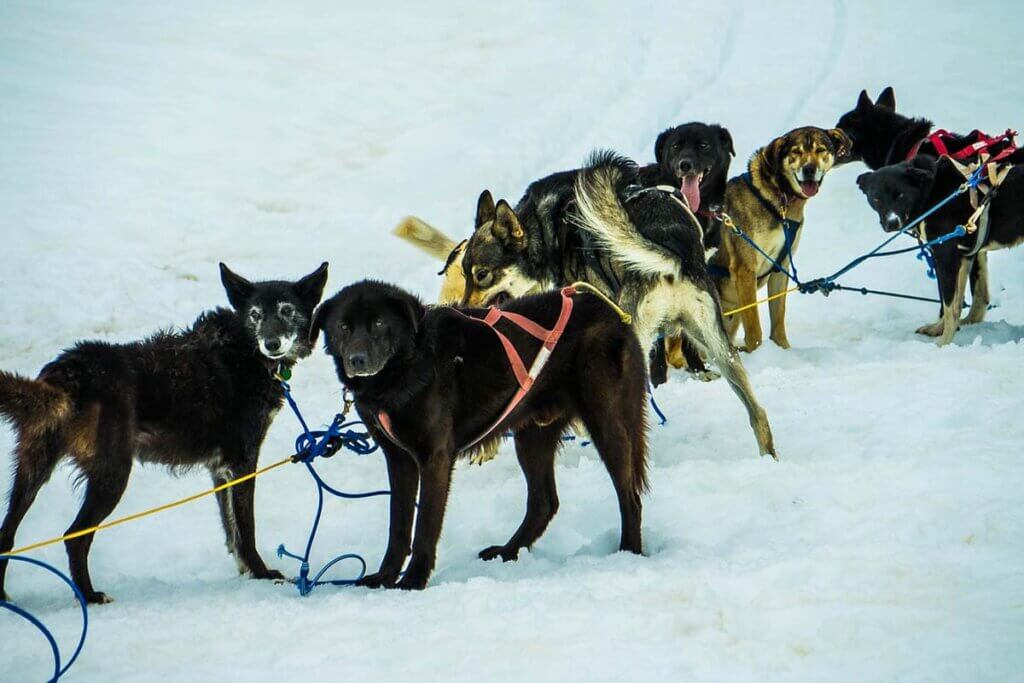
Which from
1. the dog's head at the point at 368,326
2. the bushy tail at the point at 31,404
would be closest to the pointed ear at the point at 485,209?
the dog's head at the point at 368,326

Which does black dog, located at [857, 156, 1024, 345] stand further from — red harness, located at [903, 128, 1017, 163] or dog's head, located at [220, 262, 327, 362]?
dog's head, located at [220, 262, 327, 362]

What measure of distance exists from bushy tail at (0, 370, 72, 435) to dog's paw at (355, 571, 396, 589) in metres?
1.31

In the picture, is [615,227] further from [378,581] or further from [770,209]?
[770,209]

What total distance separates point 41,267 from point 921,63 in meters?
14.0

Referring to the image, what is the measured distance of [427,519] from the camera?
156 inches

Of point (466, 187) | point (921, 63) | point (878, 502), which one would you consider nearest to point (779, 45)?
point (921, 63)

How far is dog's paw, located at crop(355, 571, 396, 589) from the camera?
13.3ft

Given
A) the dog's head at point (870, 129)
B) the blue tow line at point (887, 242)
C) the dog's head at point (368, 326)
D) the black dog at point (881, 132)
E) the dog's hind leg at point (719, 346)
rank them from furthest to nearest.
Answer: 1. the dog's head at point (870, 129)
2. the black dog at point (881, 132)
3. the blue tow line at point (887, 242)
4. the dog's hind leg at point (719, 346)
5. the dog's head at point (368, 326)

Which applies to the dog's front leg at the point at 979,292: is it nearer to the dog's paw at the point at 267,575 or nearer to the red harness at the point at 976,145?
the red harness at the point at 976,145

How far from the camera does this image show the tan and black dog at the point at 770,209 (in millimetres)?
8195

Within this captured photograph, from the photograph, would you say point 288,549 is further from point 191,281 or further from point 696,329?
point 191,281

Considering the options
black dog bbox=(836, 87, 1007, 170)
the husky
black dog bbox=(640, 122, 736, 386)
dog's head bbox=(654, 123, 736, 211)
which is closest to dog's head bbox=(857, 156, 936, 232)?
black dog bbox=(836, 87, 1007, 170)

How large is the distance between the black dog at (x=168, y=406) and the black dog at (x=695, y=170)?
10.4 feet

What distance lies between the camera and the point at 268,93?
1532 cm
